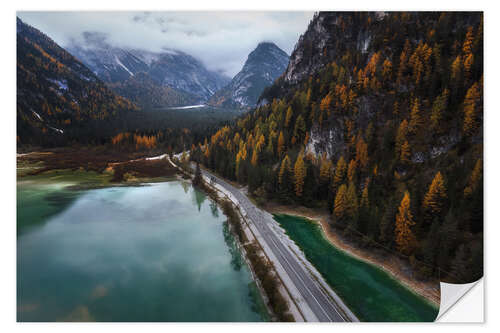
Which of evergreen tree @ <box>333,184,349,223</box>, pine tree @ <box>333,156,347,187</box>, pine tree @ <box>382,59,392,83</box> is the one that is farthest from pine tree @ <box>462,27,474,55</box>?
evergreen tree @ <box>333,184,349,223</box>

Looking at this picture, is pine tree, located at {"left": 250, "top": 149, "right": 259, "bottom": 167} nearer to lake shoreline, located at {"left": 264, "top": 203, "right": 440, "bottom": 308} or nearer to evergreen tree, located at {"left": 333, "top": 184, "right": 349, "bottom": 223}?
lake shoreline, located at {"left": 264, "top": 203, "right": 440, "bottom": 308}

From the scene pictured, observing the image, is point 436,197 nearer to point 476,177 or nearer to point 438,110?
point 476,177

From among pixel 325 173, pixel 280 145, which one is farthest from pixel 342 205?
pixel 280 145

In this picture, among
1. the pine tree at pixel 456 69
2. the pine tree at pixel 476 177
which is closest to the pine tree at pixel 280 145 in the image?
the pine tree at pixel 456 69

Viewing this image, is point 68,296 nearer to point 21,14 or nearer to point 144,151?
point 21,14

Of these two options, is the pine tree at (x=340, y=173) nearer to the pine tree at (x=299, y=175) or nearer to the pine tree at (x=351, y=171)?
the pine tree at (x=351, y=171)

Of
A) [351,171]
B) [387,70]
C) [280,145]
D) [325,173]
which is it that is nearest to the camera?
[351,171]

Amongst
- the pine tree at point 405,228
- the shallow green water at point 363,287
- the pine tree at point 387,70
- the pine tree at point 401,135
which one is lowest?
the shallow green water at point 363,287
